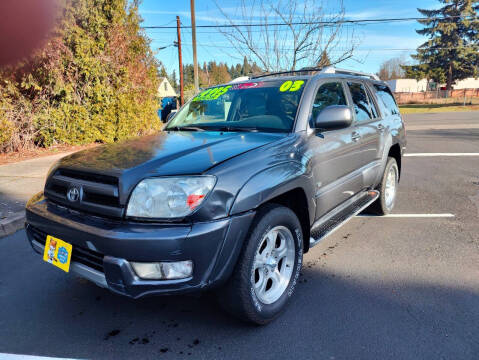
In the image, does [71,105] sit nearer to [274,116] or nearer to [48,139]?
[48,139]

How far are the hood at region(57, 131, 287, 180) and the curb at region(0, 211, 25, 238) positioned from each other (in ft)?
7.82

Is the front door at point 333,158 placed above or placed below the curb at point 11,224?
above

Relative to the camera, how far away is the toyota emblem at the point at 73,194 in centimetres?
237

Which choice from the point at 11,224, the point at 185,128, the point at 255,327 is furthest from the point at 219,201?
the point at 11,224

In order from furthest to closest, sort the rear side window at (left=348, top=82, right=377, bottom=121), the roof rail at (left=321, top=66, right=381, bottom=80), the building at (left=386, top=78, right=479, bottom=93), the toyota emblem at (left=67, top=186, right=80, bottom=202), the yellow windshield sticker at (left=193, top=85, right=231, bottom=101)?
the building at (left=386, top=78, right=479, bottom=93)
the rear side window at (left=348, top=82, right=377, bottom=121)
the yellow windshield sticker at (left=193, top=85, right=231, bottom=101)
the roof rail at (left=321, top=66, right=381, bottom=80)
the toyota emblem at (left=67, top=186, right=80, bottom=202)

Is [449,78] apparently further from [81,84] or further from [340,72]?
[340,72]

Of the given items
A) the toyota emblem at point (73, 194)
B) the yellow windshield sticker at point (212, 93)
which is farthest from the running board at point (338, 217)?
the toyota emblem at point (73, 194)

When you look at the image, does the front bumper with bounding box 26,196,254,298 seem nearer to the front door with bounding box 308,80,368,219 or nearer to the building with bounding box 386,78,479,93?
the front door with bounding box 308,80,368,219

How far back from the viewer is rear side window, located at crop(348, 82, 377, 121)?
13.0 ft

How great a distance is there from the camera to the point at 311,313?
8.61 feet

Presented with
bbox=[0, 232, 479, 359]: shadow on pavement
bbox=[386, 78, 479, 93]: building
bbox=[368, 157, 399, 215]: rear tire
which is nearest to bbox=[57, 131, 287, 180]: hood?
bbox=[0, 232, 479, 359]: shadow on pavement

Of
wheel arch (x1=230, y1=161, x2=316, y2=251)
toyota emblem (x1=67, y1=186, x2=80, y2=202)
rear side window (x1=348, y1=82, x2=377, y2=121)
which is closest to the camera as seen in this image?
wheel arch (x1=230, y1=161, x2=316, y2=251)

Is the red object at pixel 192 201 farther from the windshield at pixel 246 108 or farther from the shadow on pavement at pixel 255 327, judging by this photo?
the windshield at pixel 246 108

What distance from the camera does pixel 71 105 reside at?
1036 centimetres
